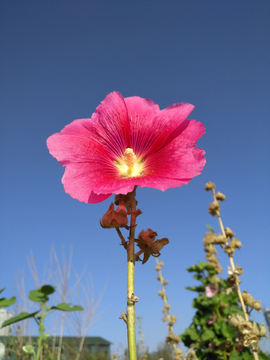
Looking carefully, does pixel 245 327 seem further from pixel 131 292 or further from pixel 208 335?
pixel 208 335

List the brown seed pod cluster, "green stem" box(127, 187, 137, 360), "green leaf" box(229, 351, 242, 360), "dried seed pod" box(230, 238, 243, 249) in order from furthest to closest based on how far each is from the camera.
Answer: "green leaf" box(229, 351, 242, 360) < "dried seed pod" box(230, 238, 243, 249) < the brown seed pod cluster < "green stem" box(127, 187, 137, 360)

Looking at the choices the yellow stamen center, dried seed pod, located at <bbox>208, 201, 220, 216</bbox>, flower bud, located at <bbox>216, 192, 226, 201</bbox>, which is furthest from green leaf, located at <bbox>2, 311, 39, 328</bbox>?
flower bud, located at <bbox>216, 192, 226, 201</bbox>

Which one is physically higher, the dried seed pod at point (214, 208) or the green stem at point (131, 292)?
the dried seed pod at point (214, 208)

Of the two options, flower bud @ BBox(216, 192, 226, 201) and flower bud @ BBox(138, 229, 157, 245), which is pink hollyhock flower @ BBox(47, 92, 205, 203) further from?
flower bud @ BBox(216, 192, 226, 201)

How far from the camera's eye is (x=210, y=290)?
421 cm

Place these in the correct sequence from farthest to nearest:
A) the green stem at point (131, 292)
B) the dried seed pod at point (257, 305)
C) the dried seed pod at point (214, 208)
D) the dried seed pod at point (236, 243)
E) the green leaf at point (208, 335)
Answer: the green leaf at point (208, 335), the dried seed pod at point (214, 208), the dried seed pod at point (236, 243), the dried seed pod at point (257, 305), the green stem at point (131, 292)

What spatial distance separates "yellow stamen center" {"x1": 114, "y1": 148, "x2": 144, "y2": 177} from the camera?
0.80 m

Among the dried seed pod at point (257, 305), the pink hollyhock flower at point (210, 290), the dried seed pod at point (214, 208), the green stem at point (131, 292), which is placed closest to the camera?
the green stem at point (131, 292)

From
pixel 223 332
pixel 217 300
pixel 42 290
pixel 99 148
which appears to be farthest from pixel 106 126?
pixel 217 300

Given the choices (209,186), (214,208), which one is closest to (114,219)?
(214,208)

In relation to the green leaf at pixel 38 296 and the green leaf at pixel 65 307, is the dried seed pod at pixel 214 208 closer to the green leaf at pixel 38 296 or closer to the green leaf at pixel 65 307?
the green leaf at pixel 65 307

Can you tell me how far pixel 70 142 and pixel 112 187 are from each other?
213 mm

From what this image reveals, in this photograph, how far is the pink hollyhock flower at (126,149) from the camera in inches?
26.7

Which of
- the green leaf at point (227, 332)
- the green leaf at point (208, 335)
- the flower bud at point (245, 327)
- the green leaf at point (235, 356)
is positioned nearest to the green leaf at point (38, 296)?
the flower bud at point (245, 327)
